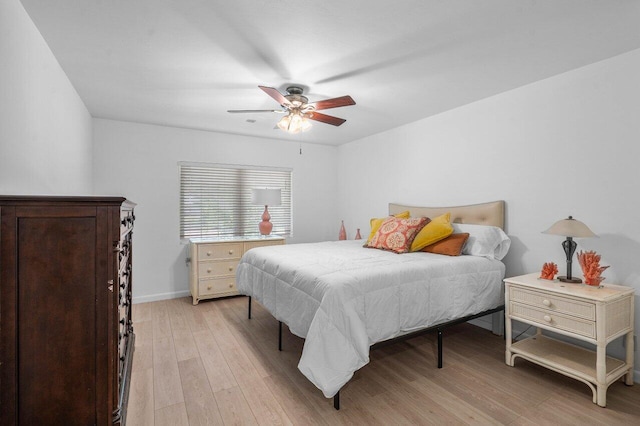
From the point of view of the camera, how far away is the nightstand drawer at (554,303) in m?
2.08

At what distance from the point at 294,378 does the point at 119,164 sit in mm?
3376

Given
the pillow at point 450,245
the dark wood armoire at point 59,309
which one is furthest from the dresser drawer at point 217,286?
the dark wood armoire at point 59,309

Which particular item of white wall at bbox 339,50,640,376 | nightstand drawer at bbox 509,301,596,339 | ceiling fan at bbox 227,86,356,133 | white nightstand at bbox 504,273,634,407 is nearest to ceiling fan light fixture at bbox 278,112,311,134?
ceiling fan at bbox 227,86,356,133

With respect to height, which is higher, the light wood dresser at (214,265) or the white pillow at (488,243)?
the white pillow at (488,243)

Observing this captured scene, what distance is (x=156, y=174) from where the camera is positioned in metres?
4.19

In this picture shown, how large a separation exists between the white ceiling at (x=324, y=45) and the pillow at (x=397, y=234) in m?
1.27

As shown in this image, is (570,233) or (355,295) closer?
(355,295)

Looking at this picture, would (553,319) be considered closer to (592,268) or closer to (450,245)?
(592,268)

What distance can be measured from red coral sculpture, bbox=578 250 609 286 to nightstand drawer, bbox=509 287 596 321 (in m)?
0.30

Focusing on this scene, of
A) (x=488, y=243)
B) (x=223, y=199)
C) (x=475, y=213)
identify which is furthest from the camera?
(x=223, y=199)

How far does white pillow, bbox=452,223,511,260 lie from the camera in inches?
117

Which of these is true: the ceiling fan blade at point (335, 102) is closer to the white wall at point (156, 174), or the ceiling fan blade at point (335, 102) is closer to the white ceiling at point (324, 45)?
the white ceiling at point (324, 45)

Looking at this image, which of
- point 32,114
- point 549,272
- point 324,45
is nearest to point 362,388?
point 549,272

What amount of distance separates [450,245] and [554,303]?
927 millimetres
